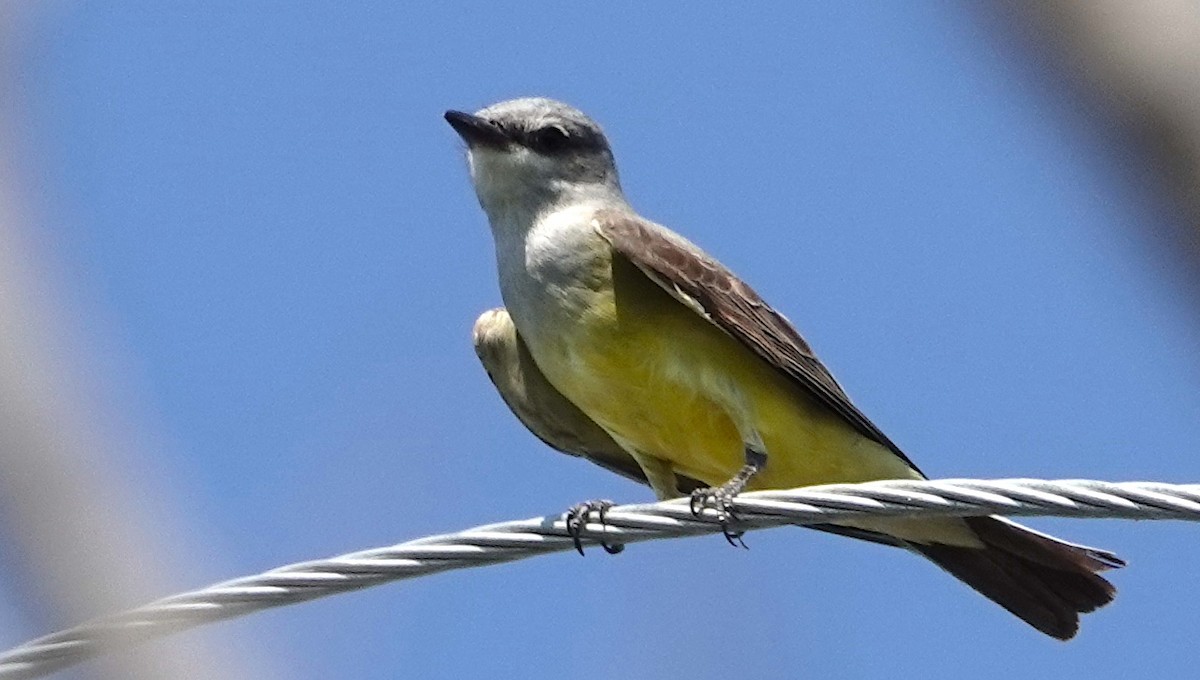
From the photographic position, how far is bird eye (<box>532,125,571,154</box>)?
21.9ft

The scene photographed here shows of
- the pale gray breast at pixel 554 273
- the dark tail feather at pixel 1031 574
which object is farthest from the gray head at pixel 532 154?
the dark tail feather at pixel 1031 574

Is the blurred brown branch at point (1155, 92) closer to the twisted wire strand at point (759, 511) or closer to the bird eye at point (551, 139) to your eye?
the twisted wire strand at point (759, 511)

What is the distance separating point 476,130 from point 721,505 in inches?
94.5

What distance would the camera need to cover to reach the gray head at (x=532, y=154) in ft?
21.1

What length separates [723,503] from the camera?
4691 millimetres

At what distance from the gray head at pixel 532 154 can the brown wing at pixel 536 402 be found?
1.60 ft

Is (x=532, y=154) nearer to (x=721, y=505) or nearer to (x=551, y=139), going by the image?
(x=551, y=139)

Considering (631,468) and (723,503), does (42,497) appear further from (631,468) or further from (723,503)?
(631,468)

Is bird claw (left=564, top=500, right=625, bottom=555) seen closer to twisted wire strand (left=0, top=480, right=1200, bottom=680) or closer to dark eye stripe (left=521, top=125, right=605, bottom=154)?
twisted wire strand (left=0, top=480, right=1200, bottom=680)

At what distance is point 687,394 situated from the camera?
222 inches

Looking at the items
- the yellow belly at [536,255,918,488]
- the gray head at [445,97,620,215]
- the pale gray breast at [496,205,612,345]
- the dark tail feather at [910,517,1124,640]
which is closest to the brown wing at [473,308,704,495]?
the pale gray breast at [496,205,612,345]

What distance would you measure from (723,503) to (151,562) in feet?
11.3

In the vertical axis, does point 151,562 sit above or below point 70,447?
below

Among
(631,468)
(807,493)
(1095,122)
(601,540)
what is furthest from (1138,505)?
(631,468)
